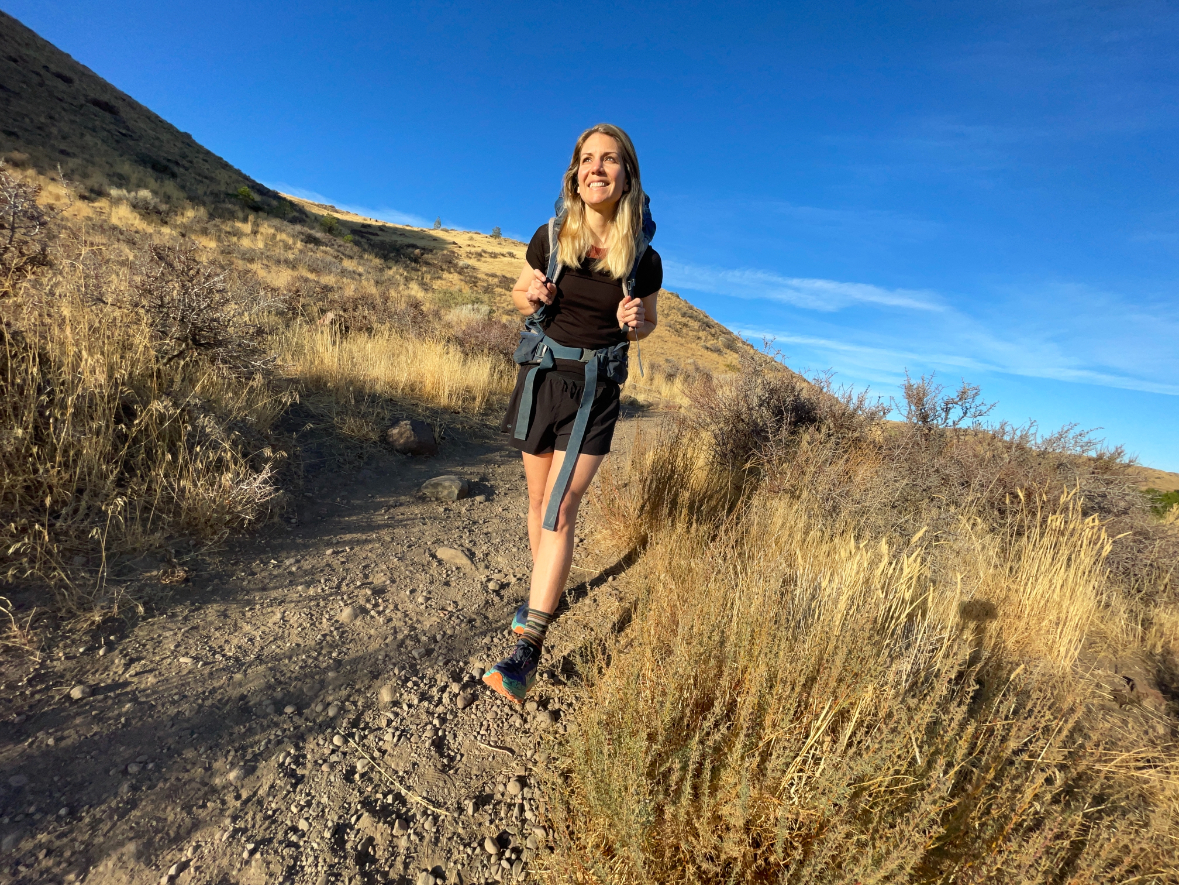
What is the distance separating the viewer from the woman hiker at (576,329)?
2.09 m

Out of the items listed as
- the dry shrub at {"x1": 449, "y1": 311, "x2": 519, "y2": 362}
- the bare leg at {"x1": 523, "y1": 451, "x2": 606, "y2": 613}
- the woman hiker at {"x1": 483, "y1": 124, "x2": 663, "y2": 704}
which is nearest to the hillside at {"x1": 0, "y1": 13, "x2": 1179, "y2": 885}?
the bare leg at {"x1": 523, "y1": 451, "x2": 606, "y2": 613}

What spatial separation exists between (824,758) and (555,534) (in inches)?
48.9

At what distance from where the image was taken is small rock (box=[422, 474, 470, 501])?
3957 mm

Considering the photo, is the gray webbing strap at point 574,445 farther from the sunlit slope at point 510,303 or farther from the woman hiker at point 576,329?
the sunlit slope at point 510,303

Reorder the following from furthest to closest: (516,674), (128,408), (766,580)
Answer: (128,408) → (766,580) → (516,674)

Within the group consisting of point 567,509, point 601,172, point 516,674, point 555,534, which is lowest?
point 516,674

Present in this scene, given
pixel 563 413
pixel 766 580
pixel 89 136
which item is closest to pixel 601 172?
pixel 563 413

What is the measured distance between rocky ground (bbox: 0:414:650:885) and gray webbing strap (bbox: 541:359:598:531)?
74 cm

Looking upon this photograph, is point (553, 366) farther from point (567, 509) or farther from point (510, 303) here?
point (510, 303)

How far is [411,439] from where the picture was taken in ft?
15.0

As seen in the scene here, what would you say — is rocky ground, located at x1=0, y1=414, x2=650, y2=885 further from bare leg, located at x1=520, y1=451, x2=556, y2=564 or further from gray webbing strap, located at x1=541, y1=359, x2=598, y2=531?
gray webbing strap, located at x1=541, y1=359, x2=598, y2=531

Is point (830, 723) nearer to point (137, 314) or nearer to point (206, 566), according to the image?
point (206, 566)

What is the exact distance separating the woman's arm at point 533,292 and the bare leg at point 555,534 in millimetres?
668

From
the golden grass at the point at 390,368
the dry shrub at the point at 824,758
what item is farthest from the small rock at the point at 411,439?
the dry shrub at the point at 824,758
